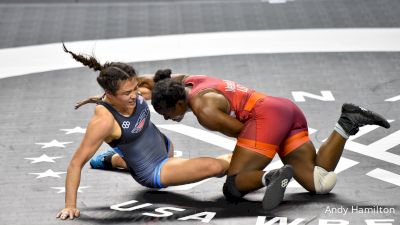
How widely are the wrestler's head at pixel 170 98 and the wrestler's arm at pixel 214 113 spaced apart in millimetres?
80

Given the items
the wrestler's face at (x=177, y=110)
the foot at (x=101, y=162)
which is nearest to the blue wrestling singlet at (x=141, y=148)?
the wrestler's face at (x=177, y=110)

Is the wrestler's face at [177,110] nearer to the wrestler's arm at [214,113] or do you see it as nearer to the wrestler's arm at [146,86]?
the wrestler's arm at [214,113]

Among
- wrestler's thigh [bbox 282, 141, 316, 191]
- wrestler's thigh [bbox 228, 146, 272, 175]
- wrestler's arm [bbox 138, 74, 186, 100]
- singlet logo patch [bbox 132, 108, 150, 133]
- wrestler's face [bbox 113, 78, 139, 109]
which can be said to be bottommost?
wrestler's thigh [bbox 282, 141, 316, 191]

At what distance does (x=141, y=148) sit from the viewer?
6449 mm

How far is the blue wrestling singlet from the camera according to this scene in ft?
20.9

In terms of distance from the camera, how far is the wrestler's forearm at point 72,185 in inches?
237

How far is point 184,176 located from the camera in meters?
6.34

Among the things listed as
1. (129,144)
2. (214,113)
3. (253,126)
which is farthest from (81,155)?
(253,126)

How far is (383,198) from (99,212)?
177 centimetres

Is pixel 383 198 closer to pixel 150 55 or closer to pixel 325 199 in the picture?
pixel 325 199

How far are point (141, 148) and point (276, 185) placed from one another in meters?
0.98

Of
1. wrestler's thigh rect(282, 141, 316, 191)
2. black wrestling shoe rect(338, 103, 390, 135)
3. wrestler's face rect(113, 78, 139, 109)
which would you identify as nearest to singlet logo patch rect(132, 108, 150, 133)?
wrestler's face rect(113, 78, 139, 109)

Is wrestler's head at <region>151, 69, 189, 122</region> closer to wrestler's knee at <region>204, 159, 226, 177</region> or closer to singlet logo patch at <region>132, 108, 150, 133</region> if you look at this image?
singlet logo patch at <region>132, 108, 150, 133</region>

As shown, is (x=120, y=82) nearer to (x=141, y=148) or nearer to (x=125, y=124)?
(x=125, y=124)
